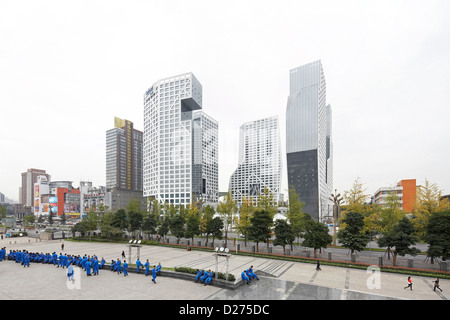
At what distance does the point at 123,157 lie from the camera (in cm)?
16150

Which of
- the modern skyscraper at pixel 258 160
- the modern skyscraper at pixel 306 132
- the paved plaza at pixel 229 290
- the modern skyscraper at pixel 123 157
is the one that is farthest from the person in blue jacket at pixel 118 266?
the modern skyscraper at pixel 258 160

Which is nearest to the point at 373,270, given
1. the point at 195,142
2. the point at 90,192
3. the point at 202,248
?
the point at 202,248

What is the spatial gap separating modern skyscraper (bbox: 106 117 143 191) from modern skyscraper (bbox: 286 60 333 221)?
106 meters

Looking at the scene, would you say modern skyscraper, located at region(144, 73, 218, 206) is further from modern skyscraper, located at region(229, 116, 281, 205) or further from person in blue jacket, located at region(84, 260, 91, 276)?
person in blue jacket, located at region(84, 260, 91, 276)

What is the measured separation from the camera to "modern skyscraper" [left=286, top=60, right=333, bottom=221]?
108 meters

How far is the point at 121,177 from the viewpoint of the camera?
159500 millimetres

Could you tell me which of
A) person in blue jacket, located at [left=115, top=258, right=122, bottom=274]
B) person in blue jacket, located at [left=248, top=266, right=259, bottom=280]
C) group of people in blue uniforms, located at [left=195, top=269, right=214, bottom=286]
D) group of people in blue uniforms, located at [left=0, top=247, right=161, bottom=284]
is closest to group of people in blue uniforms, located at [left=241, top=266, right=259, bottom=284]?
person in blue jacket, located at [left=248, top=266, right=259, bottom=280]

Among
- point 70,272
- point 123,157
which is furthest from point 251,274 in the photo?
point 123,157

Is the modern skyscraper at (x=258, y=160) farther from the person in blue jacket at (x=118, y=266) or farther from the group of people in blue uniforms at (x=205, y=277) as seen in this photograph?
the group of people in blue uniforms at (x=205, y=277)

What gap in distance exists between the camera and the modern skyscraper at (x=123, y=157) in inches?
6250

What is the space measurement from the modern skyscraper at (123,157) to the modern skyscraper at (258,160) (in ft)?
240

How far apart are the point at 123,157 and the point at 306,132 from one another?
121907 millimetres


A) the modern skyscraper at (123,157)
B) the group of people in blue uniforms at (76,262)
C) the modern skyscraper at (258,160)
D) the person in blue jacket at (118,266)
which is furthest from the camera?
the modern skyscraper at (258,160)
